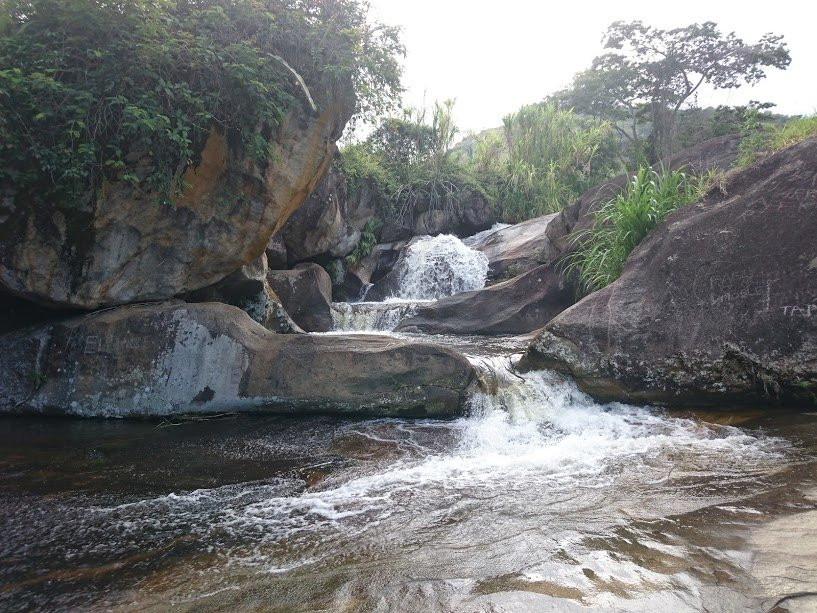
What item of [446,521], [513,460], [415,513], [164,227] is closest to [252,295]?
[164,227]

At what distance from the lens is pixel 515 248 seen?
11781 millimetres

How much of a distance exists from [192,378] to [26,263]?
190 centimetres

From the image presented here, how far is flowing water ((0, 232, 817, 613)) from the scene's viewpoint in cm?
199

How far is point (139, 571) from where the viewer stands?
7.56 feet

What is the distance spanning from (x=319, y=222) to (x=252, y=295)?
2933 mm

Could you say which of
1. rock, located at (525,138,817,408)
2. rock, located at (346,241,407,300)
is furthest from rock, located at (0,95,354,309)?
rock, located at (346,241,407,300)

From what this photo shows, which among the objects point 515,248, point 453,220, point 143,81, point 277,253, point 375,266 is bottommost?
point 277,253

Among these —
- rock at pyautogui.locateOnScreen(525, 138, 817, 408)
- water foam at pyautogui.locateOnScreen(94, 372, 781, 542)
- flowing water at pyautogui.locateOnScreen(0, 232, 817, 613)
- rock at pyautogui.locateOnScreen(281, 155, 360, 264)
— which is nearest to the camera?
flowing water at pyautogui.locateOnScreen(0, 232, 817, 613)

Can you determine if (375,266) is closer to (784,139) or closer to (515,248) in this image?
(515,248)

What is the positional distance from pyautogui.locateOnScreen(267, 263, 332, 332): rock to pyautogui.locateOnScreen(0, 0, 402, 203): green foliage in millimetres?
3409

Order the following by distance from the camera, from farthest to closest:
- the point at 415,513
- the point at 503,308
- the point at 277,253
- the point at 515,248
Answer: the point at 515,248 < the point at 277,253 < the point at 503,308 < the point at 415,513

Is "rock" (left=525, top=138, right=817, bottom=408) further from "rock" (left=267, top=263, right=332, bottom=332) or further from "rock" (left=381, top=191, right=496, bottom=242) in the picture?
"rock" (left=381, top=191, right=496, bottom=242)

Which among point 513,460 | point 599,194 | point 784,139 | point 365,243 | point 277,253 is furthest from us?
point 365,243

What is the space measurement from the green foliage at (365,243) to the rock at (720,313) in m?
7.18
